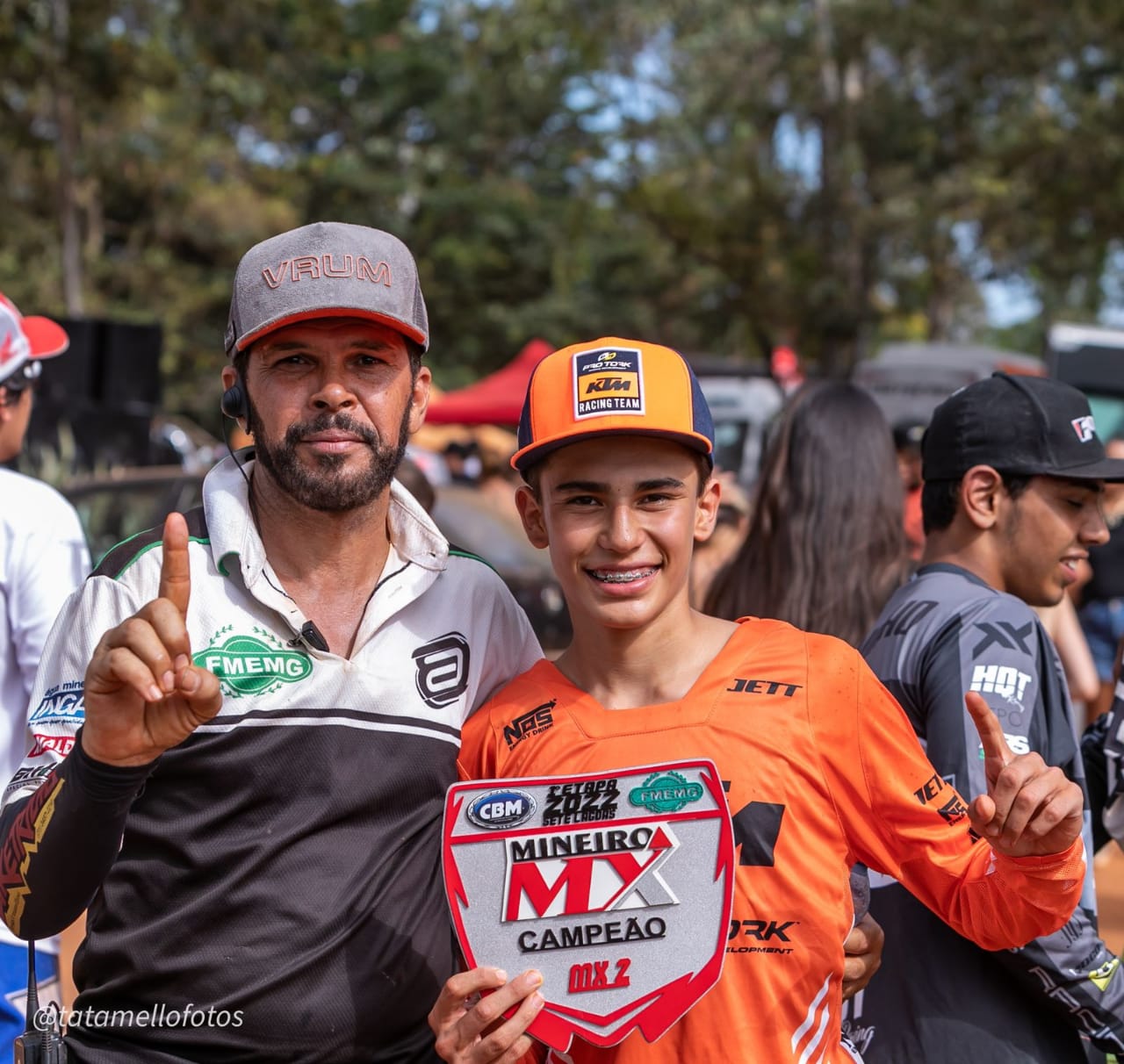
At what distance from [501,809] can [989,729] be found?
Answer: 0.77m

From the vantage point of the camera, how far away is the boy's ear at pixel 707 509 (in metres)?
2.72

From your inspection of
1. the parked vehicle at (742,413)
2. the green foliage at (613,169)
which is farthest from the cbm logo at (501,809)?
the green foliage at (613,169)

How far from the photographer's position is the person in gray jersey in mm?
2795

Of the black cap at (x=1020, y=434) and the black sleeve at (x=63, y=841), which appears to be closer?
the black sleeve at (x=63, y=841)

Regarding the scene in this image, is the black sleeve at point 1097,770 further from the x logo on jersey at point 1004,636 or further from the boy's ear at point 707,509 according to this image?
the boy's ear at point 707,509

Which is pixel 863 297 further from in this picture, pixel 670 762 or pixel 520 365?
pixel 670 762

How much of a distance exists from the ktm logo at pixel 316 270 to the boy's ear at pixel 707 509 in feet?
2.43

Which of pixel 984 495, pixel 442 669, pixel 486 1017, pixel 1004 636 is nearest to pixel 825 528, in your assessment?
pixel 984 495

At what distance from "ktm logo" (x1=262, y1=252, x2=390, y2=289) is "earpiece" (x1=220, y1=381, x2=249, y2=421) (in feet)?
0.83

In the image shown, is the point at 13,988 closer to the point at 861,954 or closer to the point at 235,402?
the point at 235,402

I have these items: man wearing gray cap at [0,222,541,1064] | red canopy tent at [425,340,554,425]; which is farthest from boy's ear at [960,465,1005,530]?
red canopy tent at [425,340,554,425]

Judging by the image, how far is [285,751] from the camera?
2.56m

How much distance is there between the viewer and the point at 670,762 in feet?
7.54

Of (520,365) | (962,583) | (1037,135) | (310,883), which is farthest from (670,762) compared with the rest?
(1037,135)
